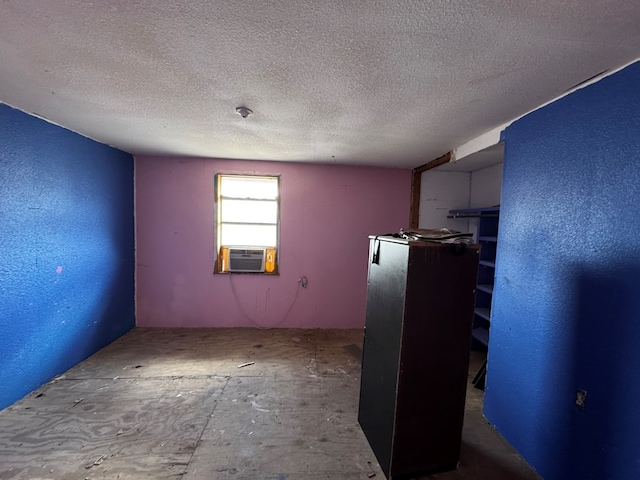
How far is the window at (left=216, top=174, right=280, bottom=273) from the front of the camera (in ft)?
12.0

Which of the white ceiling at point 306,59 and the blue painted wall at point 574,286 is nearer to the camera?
the white ceiling at point 306,59

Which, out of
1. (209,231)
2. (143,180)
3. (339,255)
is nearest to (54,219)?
(143,180)

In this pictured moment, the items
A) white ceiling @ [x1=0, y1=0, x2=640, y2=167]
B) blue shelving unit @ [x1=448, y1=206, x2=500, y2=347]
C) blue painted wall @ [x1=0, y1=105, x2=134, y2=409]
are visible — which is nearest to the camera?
white ceiling @ [x1=0, y1=0, x2=640, y2=167]

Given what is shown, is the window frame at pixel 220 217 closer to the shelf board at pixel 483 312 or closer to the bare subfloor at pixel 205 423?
the bare subfloor at pixel 205 423

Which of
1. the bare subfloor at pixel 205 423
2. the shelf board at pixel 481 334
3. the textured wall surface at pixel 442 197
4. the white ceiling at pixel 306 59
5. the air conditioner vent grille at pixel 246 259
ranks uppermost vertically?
the white ceiling at pixel 306 59

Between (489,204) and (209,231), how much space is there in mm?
3648

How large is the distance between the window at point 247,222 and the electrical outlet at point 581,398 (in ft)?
10.1

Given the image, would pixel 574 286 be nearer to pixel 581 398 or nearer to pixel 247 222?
pixel 581 398

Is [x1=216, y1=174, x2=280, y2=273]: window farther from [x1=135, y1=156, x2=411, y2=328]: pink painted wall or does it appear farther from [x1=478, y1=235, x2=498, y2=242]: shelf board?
[x1=478, y1=235, x2=498, y2=242]: shelf board

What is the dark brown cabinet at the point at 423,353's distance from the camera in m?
1.49

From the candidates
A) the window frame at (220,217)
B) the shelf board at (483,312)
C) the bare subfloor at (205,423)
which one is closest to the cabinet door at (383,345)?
the bare subfloor at (205,423)

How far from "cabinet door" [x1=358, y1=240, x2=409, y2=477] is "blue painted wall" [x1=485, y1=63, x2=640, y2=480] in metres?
0.93

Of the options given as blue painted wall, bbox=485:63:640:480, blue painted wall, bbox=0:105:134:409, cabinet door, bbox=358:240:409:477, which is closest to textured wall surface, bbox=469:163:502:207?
blue painted wall, bbox=485:63:640:480

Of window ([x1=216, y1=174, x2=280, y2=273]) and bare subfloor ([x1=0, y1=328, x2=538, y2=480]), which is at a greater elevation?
window ([x1=216, y1=174, x2=280, y2=273])
